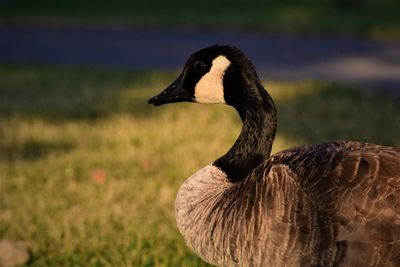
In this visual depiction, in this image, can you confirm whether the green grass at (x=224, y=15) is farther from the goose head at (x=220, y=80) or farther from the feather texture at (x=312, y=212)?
the feather texture at (x=312, y=212)

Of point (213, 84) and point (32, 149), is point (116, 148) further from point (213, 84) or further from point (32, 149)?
point (213, 84)

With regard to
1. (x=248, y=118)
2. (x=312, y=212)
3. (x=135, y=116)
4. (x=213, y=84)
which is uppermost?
(x=213, y=84)

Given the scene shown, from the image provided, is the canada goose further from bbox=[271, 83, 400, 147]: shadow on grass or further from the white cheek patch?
bbox=[271, 83, 400, 147]: shadow on grass

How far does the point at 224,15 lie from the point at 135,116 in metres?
12.7

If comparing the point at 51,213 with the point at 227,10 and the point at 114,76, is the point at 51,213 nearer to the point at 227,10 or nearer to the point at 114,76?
the point at 114,76

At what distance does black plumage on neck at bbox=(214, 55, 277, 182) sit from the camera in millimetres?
4422

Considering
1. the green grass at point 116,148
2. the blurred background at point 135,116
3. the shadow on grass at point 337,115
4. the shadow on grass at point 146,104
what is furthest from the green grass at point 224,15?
the green grass at point 116,148

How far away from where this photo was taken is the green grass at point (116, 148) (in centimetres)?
559

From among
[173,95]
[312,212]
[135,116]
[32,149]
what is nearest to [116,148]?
A: [32,149]

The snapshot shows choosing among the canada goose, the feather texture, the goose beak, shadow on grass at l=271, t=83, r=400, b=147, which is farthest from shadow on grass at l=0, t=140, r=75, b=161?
the feather texture

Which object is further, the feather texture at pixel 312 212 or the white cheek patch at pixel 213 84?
the white cheek patch at pixel 213 84

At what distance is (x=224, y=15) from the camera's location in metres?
21.7

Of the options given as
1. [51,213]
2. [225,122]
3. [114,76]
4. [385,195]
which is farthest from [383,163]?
[114,76]

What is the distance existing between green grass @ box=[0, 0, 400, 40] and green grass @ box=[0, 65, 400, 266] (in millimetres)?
7105
